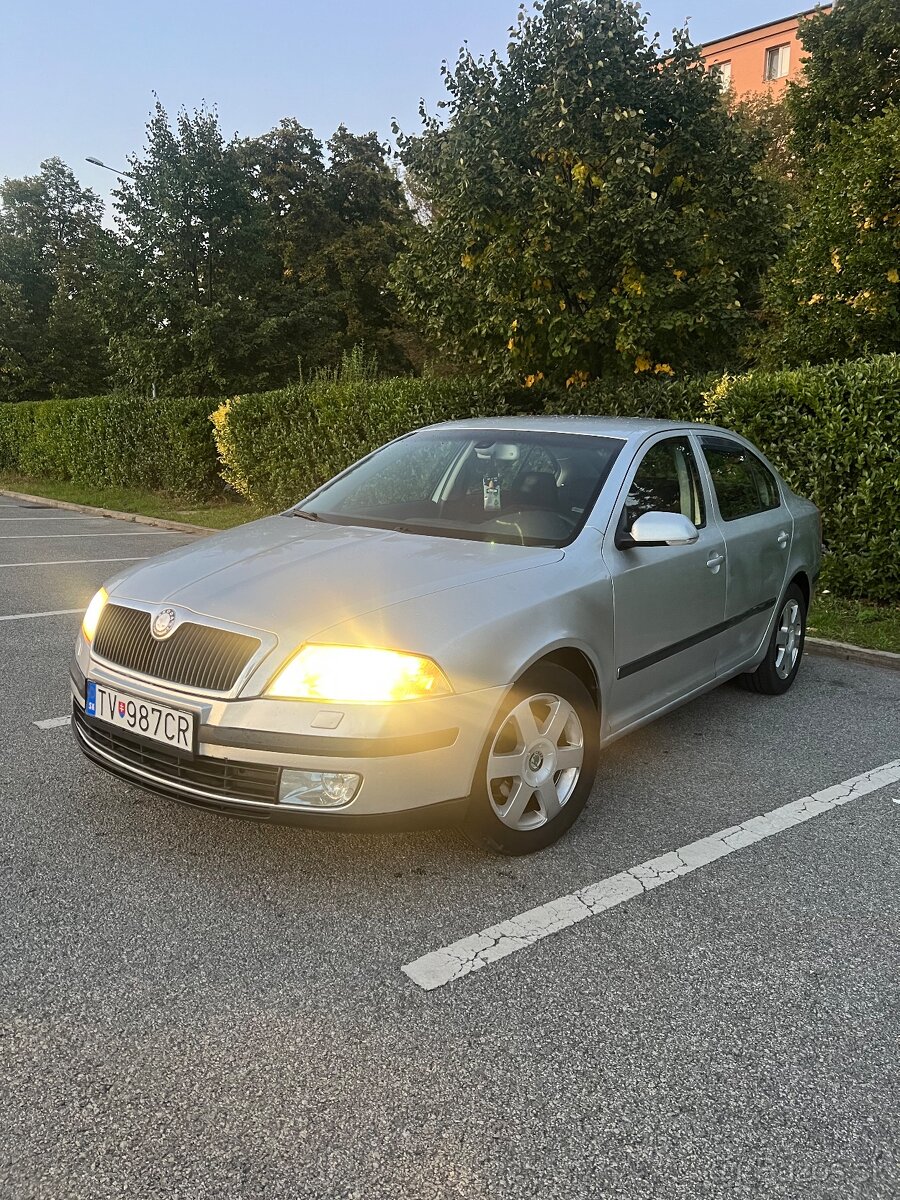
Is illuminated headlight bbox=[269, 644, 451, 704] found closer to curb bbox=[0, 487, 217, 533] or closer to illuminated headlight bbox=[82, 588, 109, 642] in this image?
illuminated headlight bbox=[82, 588, 109, 642]

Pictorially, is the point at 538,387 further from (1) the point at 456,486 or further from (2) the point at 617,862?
(2) the point at 617,862

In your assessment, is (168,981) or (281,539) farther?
(281,539)

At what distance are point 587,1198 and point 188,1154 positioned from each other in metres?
0.81

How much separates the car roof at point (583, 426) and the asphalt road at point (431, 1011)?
1.58m

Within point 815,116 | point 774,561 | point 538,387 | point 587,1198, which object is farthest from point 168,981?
point 815,116

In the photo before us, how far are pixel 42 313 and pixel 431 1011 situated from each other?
36.6 m

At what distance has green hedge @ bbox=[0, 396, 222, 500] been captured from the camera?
1683cm

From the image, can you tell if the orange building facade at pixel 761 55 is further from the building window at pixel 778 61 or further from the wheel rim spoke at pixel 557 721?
the wheel rim spoke at pixel 557 721

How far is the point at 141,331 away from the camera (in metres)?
19.8

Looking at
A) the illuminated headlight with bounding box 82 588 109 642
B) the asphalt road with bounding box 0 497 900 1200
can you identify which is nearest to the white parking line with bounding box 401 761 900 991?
the asphalt road with bounding box 0 497 900 1200

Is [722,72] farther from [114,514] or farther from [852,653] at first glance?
[114,514]

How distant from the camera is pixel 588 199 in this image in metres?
10.1

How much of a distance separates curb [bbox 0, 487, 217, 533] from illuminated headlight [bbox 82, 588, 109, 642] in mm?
9631

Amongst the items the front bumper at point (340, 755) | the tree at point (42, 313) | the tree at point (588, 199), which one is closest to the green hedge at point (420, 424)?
the tree at point (588, 199)
